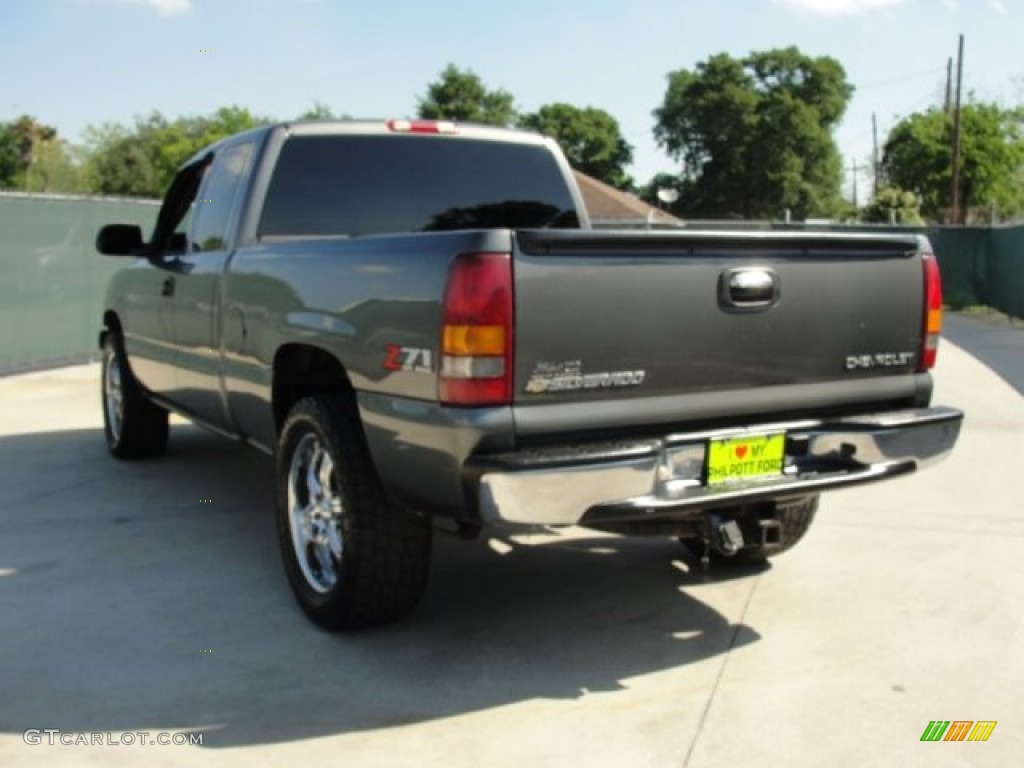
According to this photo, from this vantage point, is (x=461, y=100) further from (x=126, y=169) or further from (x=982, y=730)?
(x=982, y=730)

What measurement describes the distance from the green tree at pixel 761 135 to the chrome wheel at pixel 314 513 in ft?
239

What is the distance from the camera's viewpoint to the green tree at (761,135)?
75000 millimetres

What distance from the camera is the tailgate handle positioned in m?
3.61

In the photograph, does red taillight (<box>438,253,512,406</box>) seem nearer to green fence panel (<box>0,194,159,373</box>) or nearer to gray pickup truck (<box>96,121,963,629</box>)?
gray pickup truck (<box>96,121,963,629</box>)

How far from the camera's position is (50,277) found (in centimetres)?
1269

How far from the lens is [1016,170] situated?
52906 millimetres

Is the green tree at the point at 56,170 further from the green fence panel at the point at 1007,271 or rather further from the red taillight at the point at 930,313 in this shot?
the red taillight at the point at 930,313

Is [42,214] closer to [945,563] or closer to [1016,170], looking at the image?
[945,563]

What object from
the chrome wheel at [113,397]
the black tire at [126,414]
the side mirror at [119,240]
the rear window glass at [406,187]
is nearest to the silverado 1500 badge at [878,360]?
the rear window glass at [406,187]

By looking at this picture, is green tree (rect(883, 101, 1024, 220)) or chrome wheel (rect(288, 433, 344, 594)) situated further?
green tree (rect(883, 101, 1024, 220))

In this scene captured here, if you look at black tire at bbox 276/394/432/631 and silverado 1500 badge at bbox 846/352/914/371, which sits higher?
silverado 1500 badge at bbox 846/352/914/371

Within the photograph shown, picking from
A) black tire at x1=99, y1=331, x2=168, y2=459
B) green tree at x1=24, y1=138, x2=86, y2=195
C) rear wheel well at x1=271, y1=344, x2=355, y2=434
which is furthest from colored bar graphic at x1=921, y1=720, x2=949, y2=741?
green tree at x1=24, y1=138, x2=86, y2=195

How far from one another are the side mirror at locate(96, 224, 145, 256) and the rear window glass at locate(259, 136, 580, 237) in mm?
1649

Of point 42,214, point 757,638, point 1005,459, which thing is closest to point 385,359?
point 757,638
